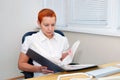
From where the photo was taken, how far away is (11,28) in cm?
282

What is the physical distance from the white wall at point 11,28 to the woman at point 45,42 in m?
0.81

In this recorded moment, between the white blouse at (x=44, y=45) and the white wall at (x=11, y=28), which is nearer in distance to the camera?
the white blouse at (x=44, y=45)

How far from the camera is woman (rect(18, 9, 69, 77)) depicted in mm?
1971

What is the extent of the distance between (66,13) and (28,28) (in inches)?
22.6

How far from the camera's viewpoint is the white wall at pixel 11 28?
108 inches

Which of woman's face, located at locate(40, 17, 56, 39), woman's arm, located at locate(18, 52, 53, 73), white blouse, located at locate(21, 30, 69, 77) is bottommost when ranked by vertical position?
woman's arm, located at locate(18, 52, 53, 73)

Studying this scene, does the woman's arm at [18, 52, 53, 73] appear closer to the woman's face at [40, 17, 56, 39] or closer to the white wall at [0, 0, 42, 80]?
the woman's face at [40, 17, 56, 39]

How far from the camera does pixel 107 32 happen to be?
2.16 m

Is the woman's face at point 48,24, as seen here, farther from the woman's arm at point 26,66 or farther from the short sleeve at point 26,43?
the woman's arm at point 26,66

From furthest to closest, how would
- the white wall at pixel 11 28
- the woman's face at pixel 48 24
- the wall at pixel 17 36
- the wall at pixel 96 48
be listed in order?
the white wall at pixel 11 28, the wall at pixel 17 36, the wall at pixel 96 48, the woman's face at pixel 48 24

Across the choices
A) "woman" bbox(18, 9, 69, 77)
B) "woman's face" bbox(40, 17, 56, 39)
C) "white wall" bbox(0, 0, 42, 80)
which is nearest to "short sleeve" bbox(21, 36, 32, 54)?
"woman" bbox(18, 9, 69, 77)

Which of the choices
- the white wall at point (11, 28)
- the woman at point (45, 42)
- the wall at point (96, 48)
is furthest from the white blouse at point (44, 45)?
the white wall at point (11, 28)

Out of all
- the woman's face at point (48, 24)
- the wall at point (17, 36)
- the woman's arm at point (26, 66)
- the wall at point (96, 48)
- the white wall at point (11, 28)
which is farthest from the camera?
the white wall at point (11, 28)

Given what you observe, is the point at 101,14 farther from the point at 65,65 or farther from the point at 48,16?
the point at 65,65
